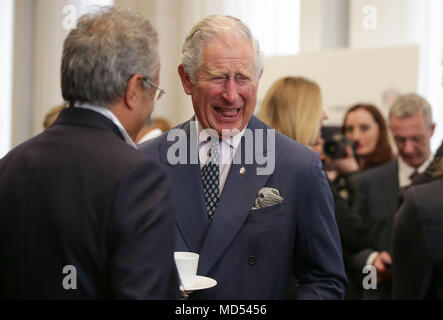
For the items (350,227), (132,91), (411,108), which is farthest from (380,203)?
(132,91)

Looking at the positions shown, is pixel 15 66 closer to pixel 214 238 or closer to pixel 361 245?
pixel 361 245

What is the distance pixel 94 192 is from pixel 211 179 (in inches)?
27.4

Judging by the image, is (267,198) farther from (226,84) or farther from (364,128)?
(364,128)

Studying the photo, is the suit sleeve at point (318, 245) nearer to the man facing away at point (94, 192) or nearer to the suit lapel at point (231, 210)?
the suit lapel at point (231, 210)

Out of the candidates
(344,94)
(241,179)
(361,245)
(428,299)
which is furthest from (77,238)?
(344,94)

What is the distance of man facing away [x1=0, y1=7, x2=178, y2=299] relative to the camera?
4.33ft

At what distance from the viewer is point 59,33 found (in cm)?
744

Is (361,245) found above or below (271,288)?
below

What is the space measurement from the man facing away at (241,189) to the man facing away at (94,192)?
1.56ft

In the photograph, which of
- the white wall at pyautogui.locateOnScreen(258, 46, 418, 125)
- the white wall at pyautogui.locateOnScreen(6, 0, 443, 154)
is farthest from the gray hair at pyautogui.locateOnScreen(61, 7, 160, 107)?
the white wall at pyautogui.locateOnScreen(6, 0, 443, 154)

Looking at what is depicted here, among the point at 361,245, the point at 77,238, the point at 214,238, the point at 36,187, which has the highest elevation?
the point at 36,187

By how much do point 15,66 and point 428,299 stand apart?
21.4 feet
